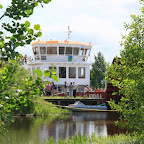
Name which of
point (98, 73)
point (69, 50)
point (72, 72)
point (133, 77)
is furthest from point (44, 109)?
point (98, 73)

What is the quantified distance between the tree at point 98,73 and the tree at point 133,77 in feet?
189

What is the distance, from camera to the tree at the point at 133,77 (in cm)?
990

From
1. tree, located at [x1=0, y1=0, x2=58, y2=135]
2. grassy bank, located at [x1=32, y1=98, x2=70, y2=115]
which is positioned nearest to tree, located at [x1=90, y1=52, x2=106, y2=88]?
grassy bank, located at [x1=32, y1=98, x2=70, y2=115]

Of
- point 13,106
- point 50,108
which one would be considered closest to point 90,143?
point 13,106

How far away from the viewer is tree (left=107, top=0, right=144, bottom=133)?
32.5ft

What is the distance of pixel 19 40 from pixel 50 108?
88.4 ft

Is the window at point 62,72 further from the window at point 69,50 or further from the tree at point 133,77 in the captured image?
the tree at point 133,77

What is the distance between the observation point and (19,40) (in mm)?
3959

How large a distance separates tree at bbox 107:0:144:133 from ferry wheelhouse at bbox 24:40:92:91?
1515 inches

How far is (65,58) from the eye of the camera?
166 feet

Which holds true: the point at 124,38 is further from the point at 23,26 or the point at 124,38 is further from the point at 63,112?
the point at 63,112

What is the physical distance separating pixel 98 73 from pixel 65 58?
21.1m

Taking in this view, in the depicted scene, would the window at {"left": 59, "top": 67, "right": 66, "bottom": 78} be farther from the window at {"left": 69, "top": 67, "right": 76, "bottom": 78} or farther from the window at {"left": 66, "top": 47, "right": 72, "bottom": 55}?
the window at {"left": 66, "top": 47, "right": 72, "bottom": 55}

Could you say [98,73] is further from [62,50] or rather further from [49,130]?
[49,130]
